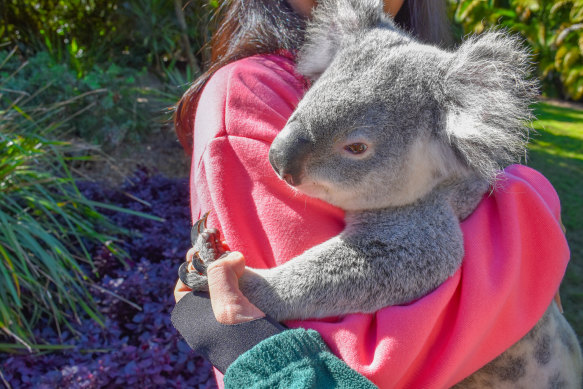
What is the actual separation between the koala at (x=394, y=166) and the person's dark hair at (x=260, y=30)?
38 centimetres

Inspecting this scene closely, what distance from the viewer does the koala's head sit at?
3.21 feet

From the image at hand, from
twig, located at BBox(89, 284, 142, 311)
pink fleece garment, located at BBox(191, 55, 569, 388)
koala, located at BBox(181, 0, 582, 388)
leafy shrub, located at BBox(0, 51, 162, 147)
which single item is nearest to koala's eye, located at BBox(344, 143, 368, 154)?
koala, located at BBox(181, 0, 582, 388)

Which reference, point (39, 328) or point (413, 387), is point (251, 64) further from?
point (39, 328)

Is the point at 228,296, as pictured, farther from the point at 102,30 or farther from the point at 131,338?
the point at 102,30

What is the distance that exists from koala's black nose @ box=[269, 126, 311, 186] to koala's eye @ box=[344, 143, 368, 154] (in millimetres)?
93

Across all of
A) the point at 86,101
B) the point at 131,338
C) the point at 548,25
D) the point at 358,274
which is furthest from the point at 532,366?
the point at 548,25

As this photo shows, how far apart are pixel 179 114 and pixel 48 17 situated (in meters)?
4.77

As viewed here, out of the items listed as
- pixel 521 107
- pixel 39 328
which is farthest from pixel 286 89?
pixel 39 328

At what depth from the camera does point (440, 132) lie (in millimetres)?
1023

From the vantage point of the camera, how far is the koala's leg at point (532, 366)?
1.09 meters

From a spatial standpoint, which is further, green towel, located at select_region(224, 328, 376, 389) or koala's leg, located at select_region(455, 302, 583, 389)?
koala's leg, located at select_region(455, 302, 583, 389)

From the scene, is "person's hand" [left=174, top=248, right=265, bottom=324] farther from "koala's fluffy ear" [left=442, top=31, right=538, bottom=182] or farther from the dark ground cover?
the dark ground cover

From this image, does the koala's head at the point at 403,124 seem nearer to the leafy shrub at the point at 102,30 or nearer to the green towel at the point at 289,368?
the green towel at the point at 289,368

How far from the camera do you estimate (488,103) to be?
96 cm
